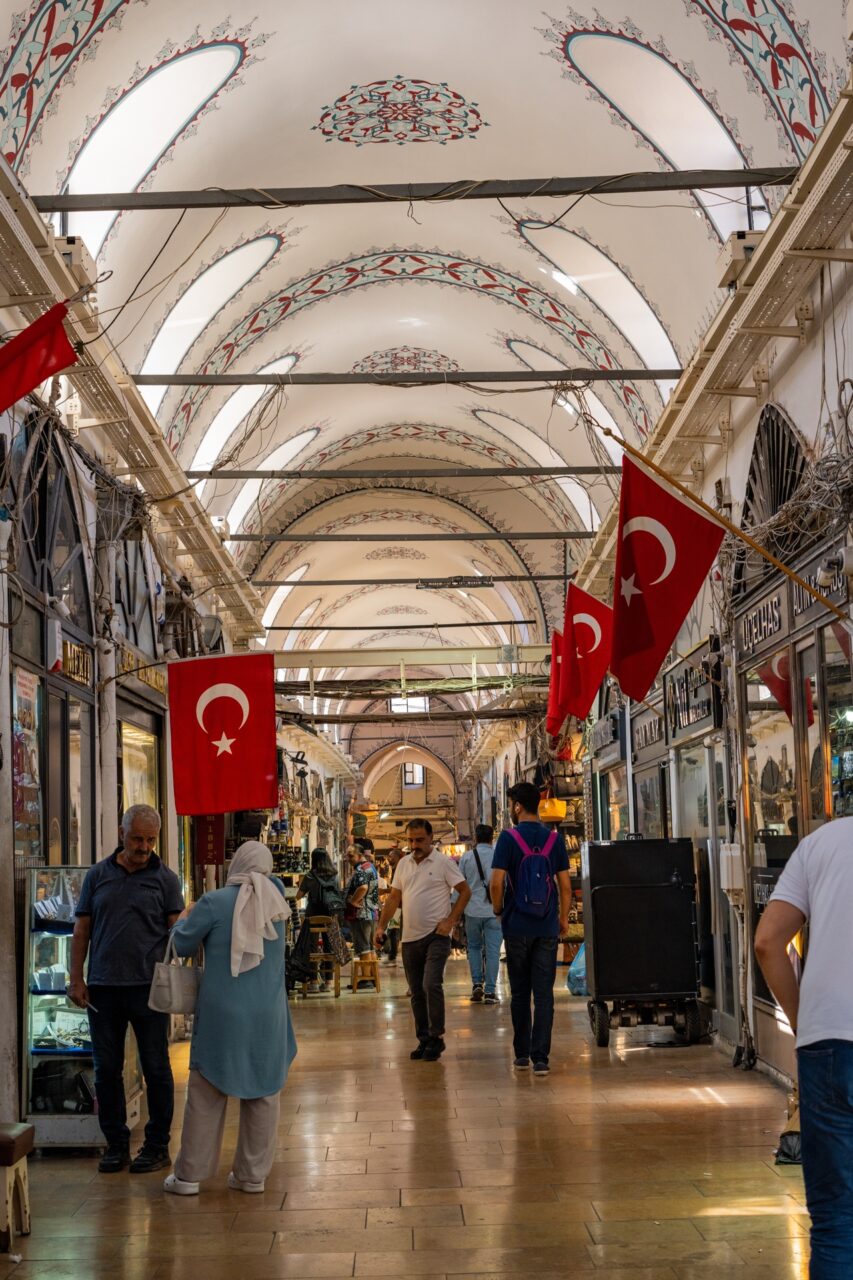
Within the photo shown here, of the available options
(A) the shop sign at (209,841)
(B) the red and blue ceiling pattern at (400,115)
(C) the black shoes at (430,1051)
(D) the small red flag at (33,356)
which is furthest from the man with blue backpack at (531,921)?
(A) the shop sign at (209,841)

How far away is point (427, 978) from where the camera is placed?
8984mm

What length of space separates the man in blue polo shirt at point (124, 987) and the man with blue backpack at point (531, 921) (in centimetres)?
269

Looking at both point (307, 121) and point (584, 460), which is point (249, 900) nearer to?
point (307, 121)

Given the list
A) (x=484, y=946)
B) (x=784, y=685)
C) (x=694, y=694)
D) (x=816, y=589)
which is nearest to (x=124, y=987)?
(x=816, y=589)

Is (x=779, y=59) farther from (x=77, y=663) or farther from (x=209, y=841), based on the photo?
(x=209, y=841)

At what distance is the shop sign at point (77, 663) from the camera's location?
8383 millimetres

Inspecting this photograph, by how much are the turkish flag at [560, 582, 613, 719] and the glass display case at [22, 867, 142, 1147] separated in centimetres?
517

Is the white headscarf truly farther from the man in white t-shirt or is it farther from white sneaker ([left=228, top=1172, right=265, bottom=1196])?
the man in white t-shirt

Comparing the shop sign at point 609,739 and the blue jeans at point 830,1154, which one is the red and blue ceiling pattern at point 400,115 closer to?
the shop sign at point 609,739

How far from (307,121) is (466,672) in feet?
81.8

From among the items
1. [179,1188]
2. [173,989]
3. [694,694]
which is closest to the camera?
[179,1188]

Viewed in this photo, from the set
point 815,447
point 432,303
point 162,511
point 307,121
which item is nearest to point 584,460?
point 432,303

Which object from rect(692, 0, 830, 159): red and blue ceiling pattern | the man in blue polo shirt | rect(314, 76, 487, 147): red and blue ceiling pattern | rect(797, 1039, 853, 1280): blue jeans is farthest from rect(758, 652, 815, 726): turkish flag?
rect(797, 1039, 853, 1280): blue jeans

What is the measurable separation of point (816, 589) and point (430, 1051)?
404 cm
